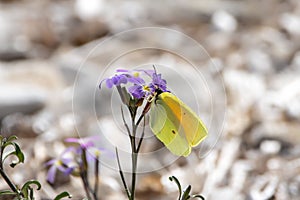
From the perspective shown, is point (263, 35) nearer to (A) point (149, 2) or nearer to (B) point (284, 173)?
(A) point (149, 2)

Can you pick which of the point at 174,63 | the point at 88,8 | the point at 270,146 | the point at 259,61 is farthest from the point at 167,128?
the point at 88,8

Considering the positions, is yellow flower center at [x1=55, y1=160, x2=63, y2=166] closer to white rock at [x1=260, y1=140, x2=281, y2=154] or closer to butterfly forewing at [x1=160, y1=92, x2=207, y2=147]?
butterfly forewing at [x1=160, y1=92, x2=207, y2=147]

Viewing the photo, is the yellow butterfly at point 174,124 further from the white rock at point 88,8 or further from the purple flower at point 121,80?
the white rock at point 88,8

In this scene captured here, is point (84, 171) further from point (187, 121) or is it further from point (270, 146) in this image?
point (270, 146)

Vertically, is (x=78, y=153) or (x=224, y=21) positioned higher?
(x=224, y=21)

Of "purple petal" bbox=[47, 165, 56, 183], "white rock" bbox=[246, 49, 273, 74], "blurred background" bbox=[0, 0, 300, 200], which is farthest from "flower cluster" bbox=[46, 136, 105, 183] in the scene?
"white rock" bbox=[246, 49, 273, 74]
